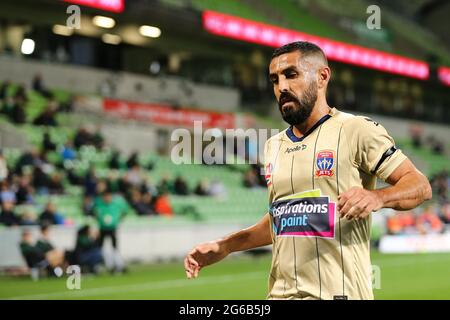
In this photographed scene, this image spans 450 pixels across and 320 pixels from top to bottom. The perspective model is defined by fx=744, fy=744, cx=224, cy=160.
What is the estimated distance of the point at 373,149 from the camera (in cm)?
306

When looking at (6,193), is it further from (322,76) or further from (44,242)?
(322,76)

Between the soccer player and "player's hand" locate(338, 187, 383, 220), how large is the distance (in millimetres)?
201

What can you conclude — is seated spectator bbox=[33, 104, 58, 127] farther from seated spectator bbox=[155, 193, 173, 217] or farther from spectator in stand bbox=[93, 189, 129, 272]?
spectator in stand bbox=[93, 189, 129, 272]

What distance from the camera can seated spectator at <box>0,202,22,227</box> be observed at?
13.5 metres

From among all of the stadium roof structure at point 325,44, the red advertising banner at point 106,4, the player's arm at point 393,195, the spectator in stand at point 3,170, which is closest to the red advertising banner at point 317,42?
the stadium roof structure at point 325,44

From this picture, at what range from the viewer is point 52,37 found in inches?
883

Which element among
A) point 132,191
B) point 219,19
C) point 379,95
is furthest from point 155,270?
point 379,95

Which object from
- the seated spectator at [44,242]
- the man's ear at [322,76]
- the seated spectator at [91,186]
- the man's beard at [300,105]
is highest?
the seated spectator at [91,186]

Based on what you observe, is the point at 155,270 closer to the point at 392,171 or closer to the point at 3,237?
the point at 3,237

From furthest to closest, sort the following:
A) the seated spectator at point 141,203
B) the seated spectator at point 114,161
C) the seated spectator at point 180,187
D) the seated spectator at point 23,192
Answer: the seated spectator at point 180,187 < the seated spectator at point 114,161 < the seated spectator at point 141,203 < the seated spectator at point 23,192

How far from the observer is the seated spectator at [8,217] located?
13453mm

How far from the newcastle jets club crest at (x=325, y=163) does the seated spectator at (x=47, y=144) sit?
49.2 feet

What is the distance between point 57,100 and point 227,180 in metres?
5.26

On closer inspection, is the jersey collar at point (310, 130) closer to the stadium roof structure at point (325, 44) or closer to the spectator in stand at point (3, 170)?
the spectator in stand at point (3, 170)
